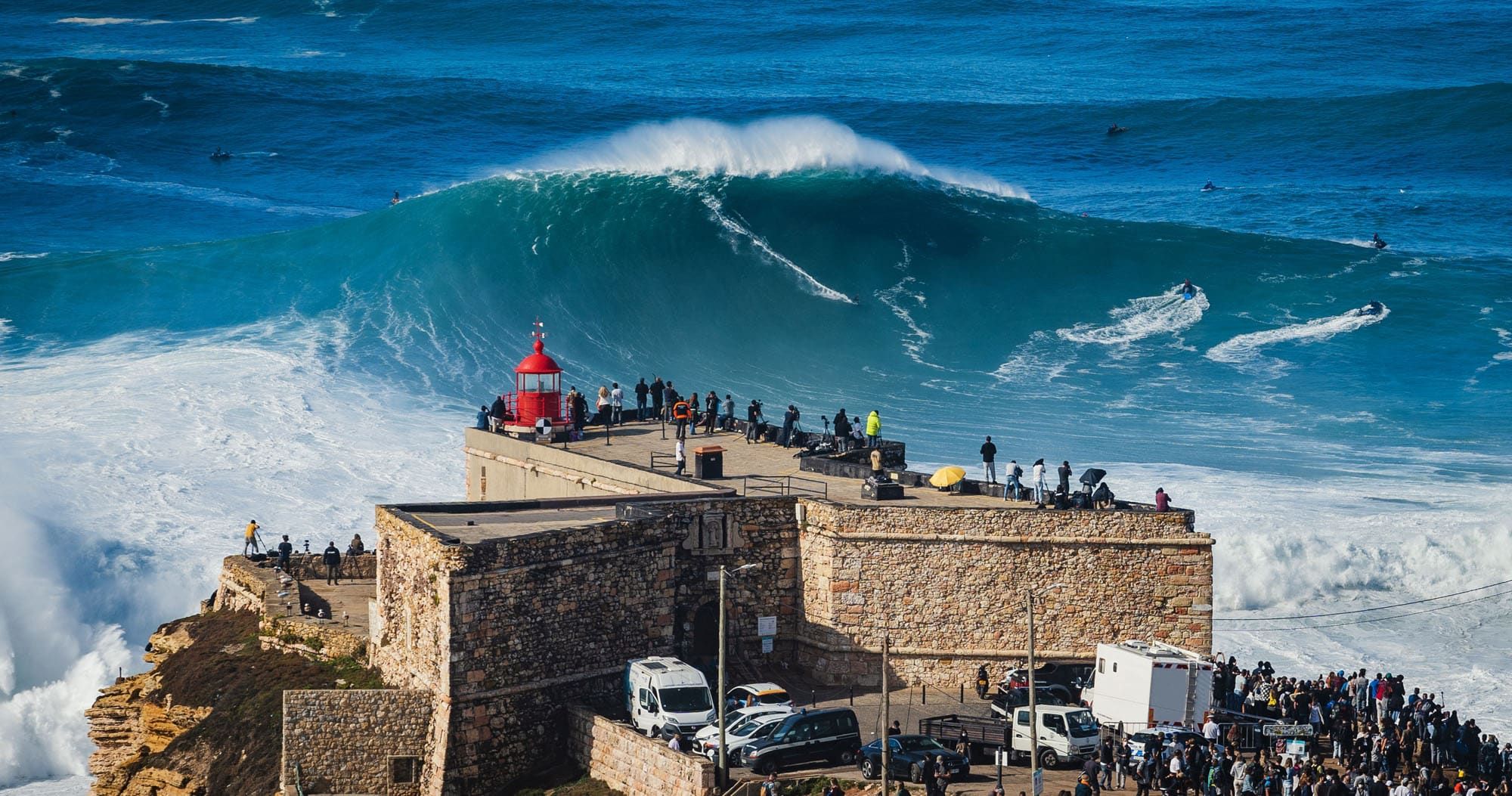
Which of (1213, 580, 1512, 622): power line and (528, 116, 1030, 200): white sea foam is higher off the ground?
(528, 116, 1030, 200): white sea foam

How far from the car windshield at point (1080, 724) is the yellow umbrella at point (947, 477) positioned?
6.51 meters

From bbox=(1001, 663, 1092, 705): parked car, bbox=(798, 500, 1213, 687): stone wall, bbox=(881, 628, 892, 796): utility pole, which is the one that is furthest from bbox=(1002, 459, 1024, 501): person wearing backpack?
bbox=(881, 628, 892, 796): utility pole

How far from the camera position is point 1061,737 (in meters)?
30.9

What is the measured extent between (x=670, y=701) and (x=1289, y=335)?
41.9m

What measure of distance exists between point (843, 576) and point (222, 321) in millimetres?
37746

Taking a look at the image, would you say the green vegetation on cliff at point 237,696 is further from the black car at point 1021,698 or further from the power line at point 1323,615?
the power line at point 1323,615

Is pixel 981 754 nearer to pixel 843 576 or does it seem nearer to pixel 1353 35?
pixel 843 576

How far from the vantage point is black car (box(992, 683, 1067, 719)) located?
32.4 m

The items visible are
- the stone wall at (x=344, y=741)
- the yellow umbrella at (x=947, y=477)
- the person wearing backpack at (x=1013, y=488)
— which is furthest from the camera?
the yellow umbrella at (x=947, y=477)

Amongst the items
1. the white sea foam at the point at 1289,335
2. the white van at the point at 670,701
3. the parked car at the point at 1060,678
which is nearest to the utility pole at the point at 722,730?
the white van at the point at 670,701

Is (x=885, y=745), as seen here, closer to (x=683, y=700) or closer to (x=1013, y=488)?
(x=683, y=700)

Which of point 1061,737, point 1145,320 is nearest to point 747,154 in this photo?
point 1145,320

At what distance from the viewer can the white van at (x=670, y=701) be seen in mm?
31391

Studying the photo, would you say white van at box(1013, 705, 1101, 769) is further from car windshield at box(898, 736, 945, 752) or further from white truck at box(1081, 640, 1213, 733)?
car windshield at box(898, 736, 945, 752)
